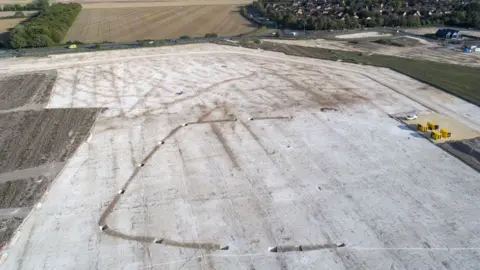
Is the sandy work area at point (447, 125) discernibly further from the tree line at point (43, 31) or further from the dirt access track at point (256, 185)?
the tree line at point (43, 31)

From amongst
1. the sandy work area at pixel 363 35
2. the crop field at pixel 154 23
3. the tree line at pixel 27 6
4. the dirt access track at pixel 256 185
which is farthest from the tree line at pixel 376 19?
the tree line at pixel 27 6

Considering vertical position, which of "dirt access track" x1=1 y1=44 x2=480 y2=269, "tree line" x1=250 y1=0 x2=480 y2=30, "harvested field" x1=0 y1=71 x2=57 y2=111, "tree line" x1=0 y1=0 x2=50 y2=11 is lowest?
"dirt access track" x1=1 y1=44 x2=480 y2=269

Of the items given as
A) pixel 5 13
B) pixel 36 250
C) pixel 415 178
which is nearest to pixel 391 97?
pixel 415 178

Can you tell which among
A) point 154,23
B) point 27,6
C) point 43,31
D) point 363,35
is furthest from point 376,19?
point 27,6

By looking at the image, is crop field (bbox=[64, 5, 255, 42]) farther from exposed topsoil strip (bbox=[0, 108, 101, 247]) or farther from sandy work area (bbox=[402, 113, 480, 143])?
sandy work area (bbox=[402, 113, 480, 143])

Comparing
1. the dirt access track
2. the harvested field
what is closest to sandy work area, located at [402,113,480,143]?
the dirt access track

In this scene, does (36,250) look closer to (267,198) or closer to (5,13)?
(267,198)
